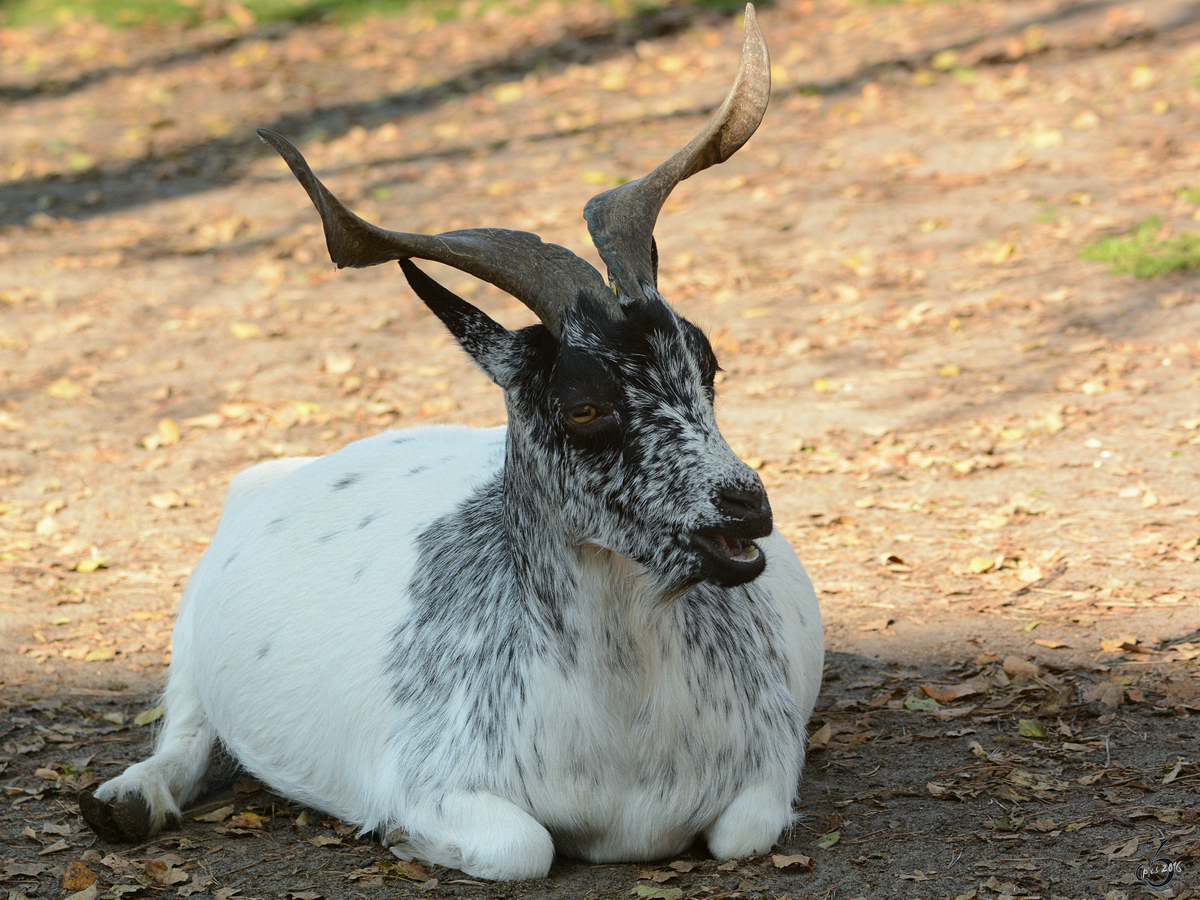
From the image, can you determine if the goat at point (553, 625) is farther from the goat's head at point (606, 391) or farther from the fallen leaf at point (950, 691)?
the fallen leaf at point (950, 691)

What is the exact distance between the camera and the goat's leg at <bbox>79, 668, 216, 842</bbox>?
4473 millimetres

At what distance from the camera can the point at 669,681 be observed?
3.97 metres

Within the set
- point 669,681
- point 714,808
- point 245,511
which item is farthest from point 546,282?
point 245,511

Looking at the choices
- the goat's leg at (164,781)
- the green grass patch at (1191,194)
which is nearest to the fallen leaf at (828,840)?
the goat's leg at (164,781)

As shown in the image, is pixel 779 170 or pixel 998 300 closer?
pixel 998 300

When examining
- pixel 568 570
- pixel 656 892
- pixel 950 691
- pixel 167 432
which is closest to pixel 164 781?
pixel 568 570

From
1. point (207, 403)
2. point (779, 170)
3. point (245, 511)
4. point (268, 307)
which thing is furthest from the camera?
→ point (779, 170)

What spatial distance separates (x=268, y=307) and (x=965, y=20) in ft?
32.0

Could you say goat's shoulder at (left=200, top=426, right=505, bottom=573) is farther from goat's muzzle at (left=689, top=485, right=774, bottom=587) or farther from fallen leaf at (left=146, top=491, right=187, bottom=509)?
fallen leaf at (left=146, top=491, right=187, bottom=509)

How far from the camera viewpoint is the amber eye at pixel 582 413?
3.68m

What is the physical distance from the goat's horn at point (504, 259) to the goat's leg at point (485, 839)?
4.84ft

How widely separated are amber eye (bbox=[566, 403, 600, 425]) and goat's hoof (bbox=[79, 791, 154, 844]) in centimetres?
217

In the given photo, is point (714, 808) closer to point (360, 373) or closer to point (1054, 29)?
point (360, 373)

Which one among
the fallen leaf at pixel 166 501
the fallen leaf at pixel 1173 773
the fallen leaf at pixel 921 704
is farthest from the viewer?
the fallen leaf at pixel 166 501
